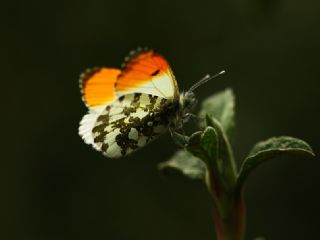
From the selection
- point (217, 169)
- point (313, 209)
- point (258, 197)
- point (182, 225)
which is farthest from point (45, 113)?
point (217, 169)

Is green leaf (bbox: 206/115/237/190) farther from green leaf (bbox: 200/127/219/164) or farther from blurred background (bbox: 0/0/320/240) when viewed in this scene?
blurred background (bbox: 0/0/320/240)

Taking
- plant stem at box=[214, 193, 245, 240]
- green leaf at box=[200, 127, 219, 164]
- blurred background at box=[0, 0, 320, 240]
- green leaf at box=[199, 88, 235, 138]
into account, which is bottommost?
blurred background at box=[0, 0, 320, 240]

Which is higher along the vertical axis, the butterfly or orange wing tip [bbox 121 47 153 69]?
orange wing tip [bbox 121 47 153 69]

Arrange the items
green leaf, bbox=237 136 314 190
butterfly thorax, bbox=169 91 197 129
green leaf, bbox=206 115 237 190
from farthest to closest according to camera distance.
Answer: butterfly thorax, bbox=169 91 197 129 < green leaf, bbox=206 115 237 190 < green leaf, bbox=237 136 314 190

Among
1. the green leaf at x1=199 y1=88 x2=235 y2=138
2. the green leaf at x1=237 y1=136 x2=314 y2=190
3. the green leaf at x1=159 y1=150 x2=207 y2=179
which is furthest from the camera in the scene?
the green leaf at x1=199 y1=88 x2=235 y2=138

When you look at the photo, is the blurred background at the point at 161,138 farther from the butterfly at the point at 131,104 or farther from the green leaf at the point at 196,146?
the green leaf at the point at 196,146

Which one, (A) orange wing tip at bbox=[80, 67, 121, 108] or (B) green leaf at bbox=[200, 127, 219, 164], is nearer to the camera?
(B) green leaf at bbox=[200, 127, 219, 164]

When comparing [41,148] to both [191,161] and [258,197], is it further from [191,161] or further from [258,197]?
[191,161]

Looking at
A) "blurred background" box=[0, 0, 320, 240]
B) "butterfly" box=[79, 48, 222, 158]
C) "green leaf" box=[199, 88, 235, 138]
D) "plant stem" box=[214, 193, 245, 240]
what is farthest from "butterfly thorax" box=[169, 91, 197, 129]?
"blurred background" box=[0, 0, 320, 240]
